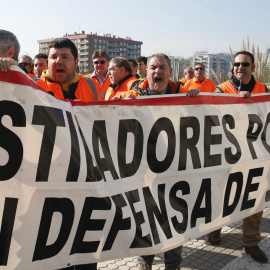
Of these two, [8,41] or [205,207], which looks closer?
[8,41]

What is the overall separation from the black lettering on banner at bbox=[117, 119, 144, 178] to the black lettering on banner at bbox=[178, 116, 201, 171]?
41 centimetres

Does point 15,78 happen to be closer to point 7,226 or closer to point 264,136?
point 7,226

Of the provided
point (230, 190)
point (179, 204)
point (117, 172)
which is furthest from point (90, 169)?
point (230, 190)

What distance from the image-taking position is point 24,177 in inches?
83.7

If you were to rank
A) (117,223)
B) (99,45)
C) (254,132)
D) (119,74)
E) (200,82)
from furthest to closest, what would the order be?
1. (99,45)
2. (200,82)
3. (119,74)
4. (254,132)
5. (117,223)

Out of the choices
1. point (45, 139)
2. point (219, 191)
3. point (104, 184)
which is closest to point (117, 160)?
point (104, 184)

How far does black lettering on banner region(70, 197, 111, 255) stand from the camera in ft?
7.68

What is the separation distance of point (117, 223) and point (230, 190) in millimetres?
1277

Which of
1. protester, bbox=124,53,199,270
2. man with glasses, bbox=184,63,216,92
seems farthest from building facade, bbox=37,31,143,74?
protester, bbox=124,53,199,270

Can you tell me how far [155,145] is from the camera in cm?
281

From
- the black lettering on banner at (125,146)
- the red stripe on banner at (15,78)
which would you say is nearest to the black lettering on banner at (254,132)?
the black lettering on banner at (125,146)

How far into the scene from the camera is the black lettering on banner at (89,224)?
A: 234 cm

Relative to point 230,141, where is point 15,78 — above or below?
above

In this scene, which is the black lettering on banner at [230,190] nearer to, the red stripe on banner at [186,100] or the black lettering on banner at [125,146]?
the red stripe on banner at [186,100]
